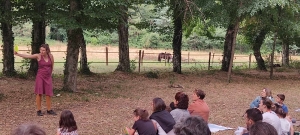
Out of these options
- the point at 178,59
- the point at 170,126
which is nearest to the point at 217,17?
the point at 178,59

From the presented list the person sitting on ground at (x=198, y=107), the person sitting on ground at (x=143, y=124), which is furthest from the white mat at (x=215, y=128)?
the person sitting on ground at (x=143, y=124)

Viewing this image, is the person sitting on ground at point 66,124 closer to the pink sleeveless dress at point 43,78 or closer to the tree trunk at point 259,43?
the pink sleeveless dress at point 43,78

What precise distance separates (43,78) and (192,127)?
16.2ft

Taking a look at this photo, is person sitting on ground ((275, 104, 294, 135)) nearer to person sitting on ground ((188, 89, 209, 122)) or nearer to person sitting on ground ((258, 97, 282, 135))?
person sitting on ground ((258, 97, 282, 135))

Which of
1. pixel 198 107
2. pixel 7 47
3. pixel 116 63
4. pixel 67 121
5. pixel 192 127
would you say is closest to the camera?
pixel 192 127

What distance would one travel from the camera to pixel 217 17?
1251cm

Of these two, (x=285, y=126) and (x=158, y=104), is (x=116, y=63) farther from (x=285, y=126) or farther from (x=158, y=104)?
(x=158, y=104)

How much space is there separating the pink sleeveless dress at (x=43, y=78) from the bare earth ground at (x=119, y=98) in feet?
1.74

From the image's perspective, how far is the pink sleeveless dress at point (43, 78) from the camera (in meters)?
6.95

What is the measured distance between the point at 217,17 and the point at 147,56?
15.6m

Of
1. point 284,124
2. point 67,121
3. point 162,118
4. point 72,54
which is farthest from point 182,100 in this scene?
point 72,54

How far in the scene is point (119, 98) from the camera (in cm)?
956

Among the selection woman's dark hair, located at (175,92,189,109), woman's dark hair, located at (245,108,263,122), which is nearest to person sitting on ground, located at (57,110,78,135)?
woman's dark hair, located at (175,92,189,109)

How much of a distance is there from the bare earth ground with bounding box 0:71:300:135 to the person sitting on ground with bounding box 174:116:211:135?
143 inches
